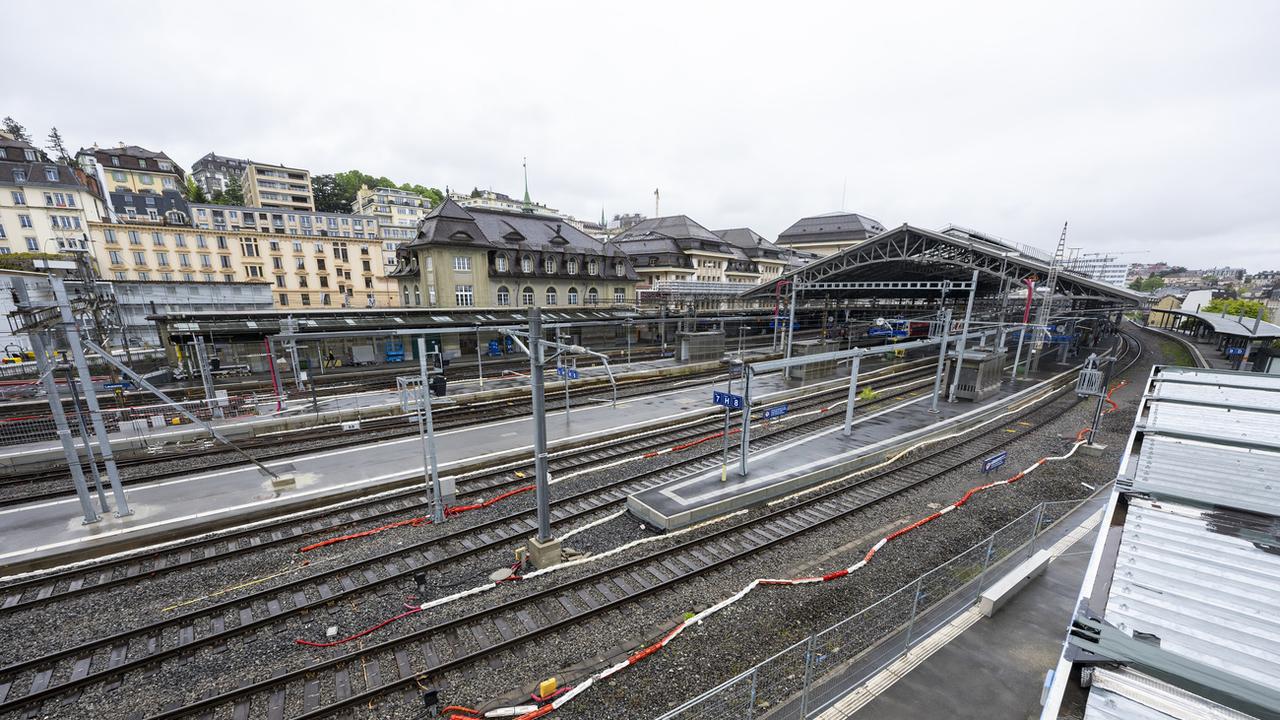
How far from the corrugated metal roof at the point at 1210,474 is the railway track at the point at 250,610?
10745mm

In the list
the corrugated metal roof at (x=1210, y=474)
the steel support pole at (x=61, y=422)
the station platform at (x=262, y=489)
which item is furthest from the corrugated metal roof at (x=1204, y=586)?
the steel support pole at (x=61, y=422)

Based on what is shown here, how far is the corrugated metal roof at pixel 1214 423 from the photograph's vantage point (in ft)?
26.0

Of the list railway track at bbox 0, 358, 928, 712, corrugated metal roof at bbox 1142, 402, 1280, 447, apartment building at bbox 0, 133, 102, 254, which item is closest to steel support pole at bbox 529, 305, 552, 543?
railway track at bbox 0, 358, 928, 712

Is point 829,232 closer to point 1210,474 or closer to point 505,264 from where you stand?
point 505,264

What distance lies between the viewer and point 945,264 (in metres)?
33.7

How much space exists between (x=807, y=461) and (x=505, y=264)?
105 feet

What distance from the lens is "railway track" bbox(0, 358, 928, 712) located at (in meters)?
7.56

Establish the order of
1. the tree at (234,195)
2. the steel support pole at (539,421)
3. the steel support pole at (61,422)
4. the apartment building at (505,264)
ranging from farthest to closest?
the tree at (234,195) → the apartment building at (505,264) → the steel support pole at (61,422) → the steel support pole at (539,421)

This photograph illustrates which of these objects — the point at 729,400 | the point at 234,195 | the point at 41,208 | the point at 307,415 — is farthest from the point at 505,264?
the point at 234,195

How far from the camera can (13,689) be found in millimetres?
7305

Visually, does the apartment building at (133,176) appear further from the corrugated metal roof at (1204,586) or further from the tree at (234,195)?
the corrugated metal roof at (1204,586)

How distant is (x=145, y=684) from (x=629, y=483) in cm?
1054

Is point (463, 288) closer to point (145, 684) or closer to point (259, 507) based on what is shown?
point (259, 507)

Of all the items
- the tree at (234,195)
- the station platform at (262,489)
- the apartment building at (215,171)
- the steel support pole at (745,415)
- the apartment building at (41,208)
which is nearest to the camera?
the station platform at (262,489)
